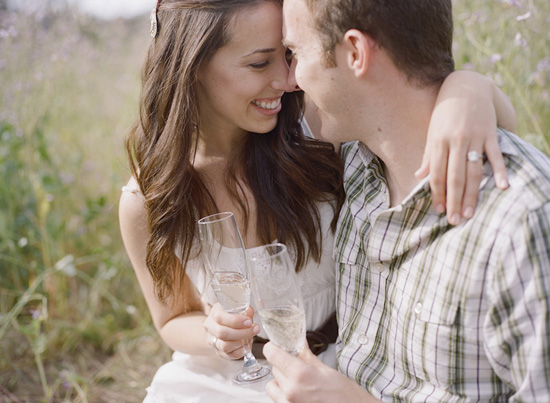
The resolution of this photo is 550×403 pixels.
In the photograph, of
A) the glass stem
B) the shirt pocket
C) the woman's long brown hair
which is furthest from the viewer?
the woman's long brown hair

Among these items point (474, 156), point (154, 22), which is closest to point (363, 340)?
point (474, 156)

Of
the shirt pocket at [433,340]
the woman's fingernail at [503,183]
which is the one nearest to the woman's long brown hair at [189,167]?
the shirt pocket at [433,340]

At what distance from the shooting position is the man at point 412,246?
150 cm

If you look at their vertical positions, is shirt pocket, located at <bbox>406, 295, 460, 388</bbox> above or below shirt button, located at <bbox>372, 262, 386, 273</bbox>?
below

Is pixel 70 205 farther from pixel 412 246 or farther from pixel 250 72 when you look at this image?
pixel 412 246

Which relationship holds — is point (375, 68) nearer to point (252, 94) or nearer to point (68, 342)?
point (252, 94)

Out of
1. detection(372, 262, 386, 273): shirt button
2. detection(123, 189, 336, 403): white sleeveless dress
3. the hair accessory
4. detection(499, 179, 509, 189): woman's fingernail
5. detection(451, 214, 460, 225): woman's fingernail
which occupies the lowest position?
detection(123, 189, 336, 403): white sleeveless dress

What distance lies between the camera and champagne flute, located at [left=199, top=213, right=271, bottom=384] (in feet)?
6.16

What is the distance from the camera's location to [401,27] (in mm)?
1777

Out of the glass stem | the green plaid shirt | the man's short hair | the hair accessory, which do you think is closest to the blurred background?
the hair accessory

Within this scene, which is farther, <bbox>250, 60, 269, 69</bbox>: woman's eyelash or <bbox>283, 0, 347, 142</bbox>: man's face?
<bbox>250, 60, 269, 69</bbox>: woman's eyelash

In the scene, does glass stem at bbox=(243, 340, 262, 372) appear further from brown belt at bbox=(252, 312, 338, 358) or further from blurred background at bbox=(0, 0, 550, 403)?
blurred background at bbox=(0, 0, 550, 403)

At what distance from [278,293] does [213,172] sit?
3.85 ft

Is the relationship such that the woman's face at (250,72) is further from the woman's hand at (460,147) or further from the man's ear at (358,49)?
the woman's hand at (460,147)
